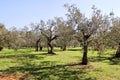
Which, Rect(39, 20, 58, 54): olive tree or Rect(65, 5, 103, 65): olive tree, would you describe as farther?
Rect(39, 20, 58, 54): olive tree

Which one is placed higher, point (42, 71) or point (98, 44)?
point (98, 44)

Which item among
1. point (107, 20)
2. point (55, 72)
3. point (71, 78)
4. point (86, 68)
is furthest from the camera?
point (107, 20)

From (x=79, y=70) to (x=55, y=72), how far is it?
4.14 meters

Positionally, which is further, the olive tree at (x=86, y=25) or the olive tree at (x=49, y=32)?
the olive tree at (x=49, y=32)

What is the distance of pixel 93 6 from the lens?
42.4m

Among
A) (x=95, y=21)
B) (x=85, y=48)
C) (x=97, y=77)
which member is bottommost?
(x=97, y=77)

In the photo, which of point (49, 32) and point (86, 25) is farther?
point (49, 32)

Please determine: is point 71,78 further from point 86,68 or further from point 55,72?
point 86,68

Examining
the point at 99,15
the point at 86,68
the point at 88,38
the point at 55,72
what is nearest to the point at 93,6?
the point at 99,15

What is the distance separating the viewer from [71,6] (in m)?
43.9

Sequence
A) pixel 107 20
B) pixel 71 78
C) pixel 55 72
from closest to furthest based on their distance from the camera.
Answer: pixel 71 78
pixel 55 72
pixel 107 20

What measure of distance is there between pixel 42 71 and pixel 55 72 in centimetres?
210

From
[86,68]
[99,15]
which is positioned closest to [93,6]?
[99,15]

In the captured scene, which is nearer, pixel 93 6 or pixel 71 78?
pixel 71 78
